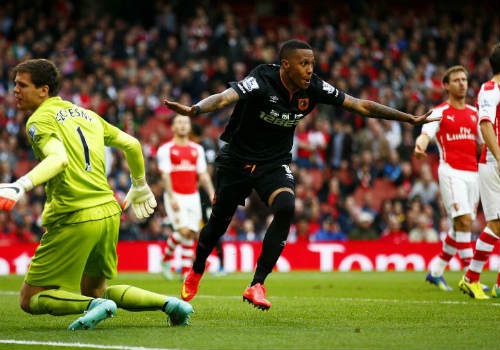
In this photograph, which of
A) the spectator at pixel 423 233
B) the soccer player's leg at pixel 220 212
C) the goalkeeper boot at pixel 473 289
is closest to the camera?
the soccer player's leg at pixel 220 212

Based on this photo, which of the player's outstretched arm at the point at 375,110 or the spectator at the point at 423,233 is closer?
the player's outstretched arm at the point at 375,110

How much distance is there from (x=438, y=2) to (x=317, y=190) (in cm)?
1128

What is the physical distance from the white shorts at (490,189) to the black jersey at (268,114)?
2.74 m

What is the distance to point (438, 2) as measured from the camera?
30.6 metres

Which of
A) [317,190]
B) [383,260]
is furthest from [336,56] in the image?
[383,260]

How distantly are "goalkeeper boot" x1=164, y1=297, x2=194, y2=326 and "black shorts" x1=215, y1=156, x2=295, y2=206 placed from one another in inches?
65.9

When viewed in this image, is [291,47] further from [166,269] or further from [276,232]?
[166,269]

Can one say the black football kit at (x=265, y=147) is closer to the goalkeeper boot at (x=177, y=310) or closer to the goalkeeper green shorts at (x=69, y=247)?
the goalkeeper boot at (x=177, y=310)

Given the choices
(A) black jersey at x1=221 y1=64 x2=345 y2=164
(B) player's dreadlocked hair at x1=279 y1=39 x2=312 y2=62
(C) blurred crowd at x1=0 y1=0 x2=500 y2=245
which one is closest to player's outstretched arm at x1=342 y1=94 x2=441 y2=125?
(A) black jersey at x1=221 y1=64 x2=345 y2=164

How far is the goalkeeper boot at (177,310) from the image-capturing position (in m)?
7.23

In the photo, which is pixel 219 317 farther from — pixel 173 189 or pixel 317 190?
pixel 317 190

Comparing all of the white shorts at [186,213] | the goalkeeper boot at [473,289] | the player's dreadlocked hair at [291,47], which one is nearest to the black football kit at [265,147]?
the player's dreadlocked hair at [291,47]

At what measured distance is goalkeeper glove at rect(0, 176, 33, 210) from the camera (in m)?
6.00

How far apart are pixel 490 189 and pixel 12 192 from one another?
6.24m
